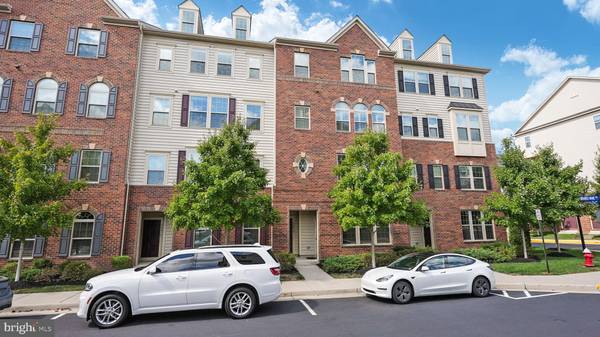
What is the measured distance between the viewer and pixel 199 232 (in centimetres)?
1563

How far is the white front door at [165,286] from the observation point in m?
7.32

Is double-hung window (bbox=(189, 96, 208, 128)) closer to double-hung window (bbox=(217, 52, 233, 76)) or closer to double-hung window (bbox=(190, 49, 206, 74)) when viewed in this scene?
double-hung window (bbox=(190, 49, 206, 74))

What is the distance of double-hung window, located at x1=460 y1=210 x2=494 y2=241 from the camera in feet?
62.6

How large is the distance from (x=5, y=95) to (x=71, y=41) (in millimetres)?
4047

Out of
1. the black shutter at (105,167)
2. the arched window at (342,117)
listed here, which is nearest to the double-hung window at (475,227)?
the arched window at (342,117)

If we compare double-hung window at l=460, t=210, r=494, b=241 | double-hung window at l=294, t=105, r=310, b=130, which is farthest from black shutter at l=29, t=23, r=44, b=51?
double-hung window at l=460, t=210, r=494, b=241

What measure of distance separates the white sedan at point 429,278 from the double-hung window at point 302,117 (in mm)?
9868

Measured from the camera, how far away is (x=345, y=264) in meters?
13.7

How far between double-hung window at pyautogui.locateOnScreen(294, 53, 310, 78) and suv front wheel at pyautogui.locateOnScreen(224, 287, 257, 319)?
537 inches

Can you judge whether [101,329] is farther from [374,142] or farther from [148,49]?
[148,49]

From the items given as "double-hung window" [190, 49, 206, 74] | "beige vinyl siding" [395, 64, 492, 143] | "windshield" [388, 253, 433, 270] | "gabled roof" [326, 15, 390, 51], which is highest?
"gabled roof" [326, 15, 390, 51]

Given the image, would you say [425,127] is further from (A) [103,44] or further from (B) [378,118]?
(A) [103,44]

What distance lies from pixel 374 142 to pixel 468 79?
12272mm

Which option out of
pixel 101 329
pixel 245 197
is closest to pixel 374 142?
pixel 245 197
